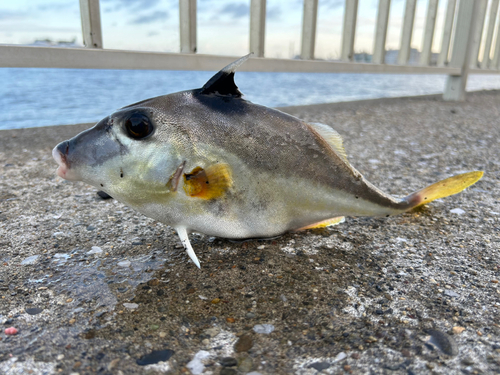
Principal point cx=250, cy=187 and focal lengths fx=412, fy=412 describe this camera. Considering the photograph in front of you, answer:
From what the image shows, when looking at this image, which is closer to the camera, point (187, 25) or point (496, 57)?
point (187, 25)

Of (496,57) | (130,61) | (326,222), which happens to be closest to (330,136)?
(326,222)

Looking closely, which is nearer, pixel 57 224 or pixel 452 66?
pixel 57 224

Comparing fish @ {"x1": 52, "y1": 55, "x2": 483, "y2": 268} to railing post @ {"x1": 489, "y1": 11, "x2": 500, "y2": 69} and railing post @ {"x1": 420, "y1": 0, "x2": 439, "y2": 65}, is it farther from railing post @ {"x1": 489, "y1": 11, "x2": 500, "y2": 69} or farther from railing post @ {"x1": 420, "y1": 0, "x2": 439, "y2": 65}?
railing post @ {"x1": 489, "y1": 11, "x2": 500, "y2": 69}

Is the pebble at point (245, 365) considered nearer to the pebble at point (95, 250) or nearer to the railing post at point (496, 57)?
the pebble at point (95, 250)

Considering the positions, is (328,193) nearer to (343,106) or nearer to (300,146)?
(300,146)

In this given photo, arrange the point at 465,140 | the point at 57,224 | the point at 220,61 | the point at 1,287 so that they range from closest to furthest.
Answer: the point at 1,287
the point at 57,224
the point at 465,140
the point at 220,61

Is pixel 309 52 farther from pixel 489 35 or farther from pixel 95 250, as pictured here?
pixel 489 35

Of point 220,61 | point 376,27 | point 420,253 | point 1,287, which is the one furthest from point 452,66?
point 1,287

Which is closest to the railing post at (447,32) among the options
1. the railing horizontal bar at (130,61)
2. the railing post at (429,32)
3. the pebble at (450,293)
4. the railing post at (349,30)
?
the railing post at (429,32)
